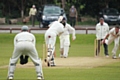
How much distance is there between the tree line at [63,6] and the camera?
58344mm

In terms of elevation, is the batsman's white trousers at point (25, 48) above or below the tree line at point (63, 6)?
above

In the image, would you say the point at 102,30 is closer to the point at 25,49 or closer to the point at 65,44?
the point at 65,44

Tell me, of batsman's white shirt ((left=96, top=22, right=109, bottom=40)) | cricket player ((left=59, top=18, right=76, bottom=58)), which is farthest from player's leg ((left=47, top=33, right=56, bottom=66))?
batsman's white shirt ((left=96, top=22, right=109, bottom=40))

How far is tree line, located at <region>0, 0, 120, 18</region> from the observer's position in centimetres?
5834

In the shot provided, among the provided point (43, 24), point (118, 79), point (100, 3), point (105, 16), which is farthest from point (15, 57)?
point (100, 3)

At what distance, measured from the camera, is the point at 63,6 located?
59.1 metres

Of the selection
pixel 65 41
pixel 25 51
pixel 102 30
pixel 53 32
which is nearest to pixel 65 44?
pixel 65 41

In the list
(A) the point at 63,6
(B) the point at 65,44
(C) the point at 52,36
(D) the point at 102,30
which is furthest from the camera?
(A) the point at 63,6

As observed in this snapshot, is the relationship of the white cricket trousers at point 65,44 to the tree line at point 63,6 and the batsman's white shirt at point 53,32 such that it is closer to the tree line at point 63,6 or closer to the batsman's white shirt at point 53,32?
the batsman's white shirt at point 53,32

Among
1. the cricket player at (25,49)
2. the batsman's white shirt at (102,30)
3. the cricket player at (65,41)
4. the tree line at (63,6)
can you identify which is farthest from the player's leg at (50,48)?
the tree line at (63,6)

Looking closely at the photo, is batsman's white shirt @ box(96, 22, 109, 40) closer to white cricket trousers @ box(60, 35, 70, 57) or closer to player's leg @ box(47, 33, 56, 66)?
white cricket trousers @ box(60, 35, 70, 57)

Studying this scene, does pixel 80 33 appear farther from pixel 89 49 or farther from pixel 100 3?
pixel 100 3

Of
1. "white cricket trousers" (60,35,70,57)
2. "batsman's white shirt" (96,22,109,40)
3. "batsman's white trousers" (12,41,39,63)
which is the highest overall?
"batsman's white trousers" (12,41,39,63)

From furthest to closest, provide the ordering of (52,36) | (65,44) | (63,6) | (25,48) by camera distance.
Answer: (63,6), (65,44), (52,36), (25,48)
